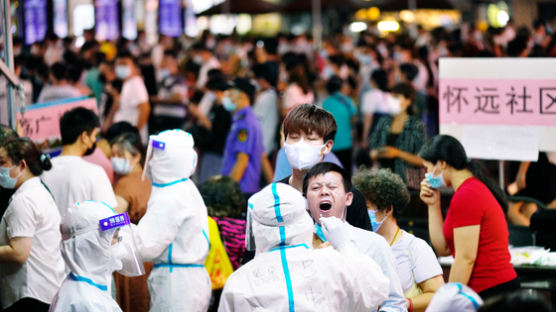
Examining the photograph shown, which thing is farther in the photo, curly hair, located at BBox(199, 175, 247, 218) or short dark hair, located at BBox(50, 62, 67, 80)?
short dark hair, located at BBox(50, 62, 67, 80)

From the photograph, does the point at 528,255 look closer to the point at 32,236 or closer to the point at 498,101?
the point at 498,101

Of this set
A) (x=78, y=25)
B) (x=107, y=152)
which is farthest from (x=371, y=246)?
(x=78, y=25)

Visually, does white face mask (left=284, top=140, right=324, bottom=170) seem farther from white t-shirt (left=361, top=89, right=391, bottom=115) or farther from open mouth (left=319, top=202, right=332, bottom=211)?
white t-shirt (left=361, top=89, right=391, bottom=115)

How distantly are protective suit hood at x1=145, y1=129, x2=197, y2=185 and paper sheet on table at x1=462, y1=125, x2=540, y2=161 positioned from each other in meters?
2.91

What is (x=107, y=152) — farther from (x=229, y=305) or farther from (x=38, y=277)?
(x=229, y=305)

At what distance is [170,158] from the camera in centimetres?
553

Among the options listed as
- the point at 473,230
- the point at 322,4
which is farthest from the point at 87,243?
the point at 322,4

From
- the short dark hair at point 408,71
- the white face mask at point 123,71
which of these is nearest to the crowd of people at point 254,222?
the short dark hair at point 408,71

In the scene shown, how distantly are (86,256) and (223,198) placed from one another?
2323 mm

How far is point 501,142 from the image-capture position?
24.6 ft

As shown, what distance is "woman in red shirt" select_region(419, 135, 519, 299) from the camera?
5.49 m

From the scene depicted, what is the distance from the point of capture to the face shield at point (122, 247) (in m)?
4.41

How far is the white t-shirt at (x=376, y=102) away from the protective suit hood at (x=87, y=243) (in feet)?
29.0

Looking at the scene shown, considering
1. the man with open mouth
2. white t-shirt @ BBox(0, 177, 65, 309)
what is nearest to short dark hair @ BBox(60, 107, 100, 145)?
white t-shirt @ BBox(0, 177, 65, 309)
